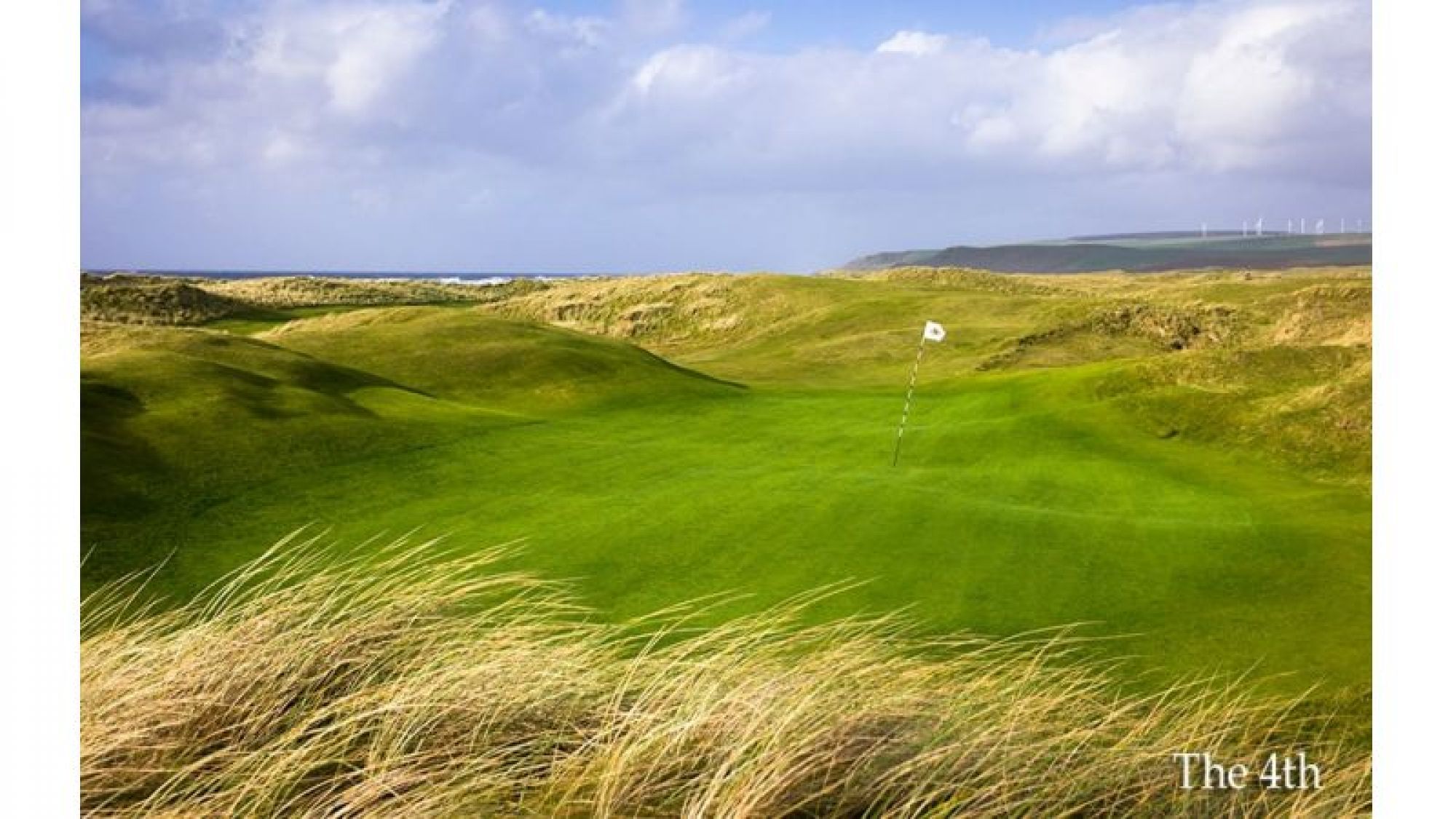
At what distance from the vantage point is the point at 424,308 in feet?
79.2

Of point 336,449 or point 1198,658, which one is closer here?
point 1198,658

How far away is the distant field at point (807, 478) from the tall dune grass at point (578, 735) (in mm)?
2264

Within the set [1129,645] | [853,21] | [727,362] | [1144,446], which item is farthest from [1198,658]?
[727,362]

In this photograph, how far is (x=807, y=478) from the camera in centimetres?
880

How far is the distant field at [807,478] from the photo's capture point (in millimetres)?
6340
